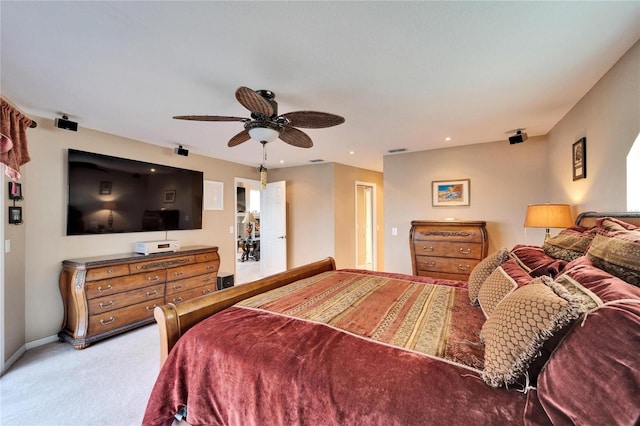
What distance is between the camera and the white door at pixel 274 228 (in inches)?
209

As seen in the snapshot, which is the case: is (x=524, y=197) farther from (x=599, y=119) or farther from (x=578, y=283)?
(x=578, y=283)

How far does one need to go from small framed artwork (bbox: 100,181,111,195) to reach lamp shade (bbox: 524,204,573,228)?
16.2 ft

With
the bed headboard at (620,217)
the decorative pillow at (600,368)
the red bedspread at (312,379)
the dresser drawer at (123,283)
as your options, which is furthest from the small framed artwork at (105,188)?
the bed headboard at (620,217)

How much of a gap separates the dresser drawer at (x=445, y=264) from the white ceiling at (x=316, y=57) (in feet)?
5.94

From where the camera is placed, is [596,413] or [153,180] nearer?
[596,413]

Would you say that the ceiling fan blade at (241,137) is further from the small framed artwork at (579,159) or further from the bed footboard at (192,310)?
the small framed artwork at (579,159)

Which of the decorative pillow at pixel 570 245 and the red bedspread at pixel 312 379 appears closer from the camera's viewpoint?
the red bedspread at pixel 312 379

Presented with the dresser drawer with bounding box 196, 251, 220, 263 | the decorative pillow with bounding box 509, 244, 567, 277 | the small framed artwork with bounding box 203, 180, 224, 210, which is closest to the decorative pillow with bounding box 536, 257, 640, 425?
the decorative pillow with bounding box 509, 244, 567, 277

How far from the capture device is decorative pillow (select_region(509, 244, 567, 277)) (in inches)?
58.6

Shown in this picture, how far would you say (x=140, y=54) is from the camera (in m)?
1.74

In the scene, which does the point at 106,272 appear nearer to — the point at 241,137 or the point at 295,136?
the point at 241,137

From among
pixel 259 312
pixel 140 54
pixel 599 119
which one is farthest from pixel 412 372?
pixel 599 119

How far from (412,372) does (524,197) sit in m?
3.73

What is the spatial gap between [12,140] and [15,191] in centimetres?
58
